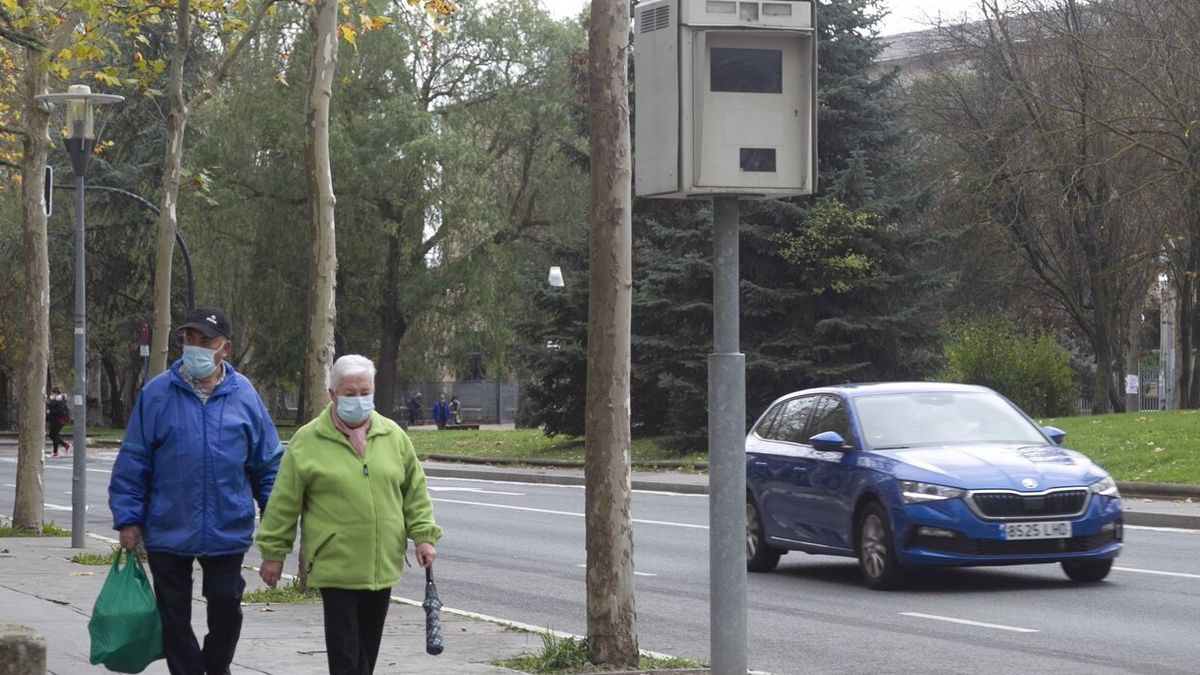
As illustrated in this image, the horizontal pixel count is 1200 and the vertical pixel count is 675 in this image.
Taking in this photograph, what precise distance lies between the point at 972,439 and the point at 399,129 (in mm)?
36084

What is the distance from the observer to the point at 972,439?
14250mm

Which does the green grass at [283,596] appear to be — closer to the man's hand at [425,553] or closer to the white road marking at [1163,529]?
the man's hand at [425,553]

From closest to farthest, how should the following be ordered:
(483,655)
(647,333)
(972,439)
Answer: (483,655) → (972,439) → (647,333)

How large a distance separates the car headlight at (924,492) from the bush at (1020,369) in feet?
80.5

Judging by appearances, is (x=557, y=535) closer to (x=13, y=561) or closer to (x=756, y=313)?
(x=13, y=561)

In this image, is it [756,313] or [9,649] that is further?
[756,313]

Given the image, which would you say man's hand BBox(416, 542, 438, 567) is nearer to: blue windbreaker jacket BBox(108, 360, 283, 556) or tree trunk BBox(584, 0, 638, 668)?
blue windbreaker jacket BBox(108, 360, 283, 556)

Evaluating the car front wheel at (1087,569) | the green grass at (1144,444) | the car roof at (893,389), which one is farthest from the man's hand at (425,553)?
the green grass at (1144,444)

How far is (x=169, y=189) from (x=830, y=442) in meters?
7.16

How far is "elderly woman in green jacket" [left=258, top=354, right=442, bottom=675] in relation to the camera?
6.67 metres

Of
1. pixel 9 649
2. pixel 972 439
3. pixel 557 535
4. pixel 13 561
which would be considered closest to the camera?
pixel 9 649

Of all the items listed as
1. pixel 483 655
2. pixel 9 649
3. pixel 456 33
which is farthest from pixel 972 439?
pixel 456 33

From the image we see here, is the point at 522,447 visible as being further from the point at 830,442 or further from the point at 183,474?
the point at 183,474

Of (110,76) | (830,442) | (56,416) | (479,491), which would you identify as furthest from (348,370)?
(56,416)
